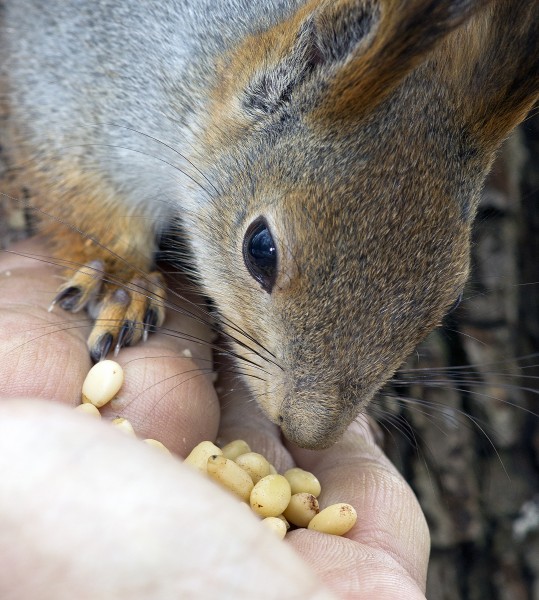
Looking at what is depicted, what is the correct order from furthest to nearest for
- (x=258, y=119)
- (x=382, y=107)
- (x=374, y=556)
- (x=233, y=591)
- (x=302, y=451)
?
(x=302, y=451) → (x=258, y=119) → (x=382, y=107) → (x=374, y=556) → (x=233, y=591)

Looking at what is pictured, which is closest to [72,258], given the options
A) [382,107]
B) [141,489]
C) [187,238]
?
[187,238]

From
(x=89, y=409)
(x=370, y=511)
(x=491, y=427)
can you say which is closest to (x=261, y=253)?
(x=89, y=409)

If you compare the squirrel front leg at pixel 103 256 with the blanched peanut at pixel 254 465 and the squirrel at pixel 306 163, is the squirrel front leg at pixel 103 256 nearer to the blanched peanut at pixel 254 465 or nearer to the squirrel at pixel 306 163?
the squirrel at pixel 306 163

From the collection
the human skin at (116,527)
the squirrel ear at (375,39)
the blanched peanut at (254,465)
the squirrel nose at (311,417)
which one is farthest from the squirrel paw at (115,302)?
the human skin at (116,527)

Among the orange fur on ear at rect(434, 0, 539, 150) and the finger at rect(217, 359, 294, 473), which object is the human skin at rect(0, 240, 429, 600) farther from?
the orange fur on ear at rect(434, 0, 539, 150)

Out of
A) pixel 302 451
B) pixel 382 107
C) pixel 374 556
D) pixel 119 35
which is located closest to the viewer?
pixel 374 556

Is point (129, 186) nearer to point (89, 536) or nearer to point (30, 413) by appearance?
point (30, 413)

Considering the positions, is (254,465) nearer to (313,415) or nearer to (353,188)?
(313,415)

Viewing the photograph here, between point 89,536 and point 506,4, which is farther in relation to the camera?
point 506,4
